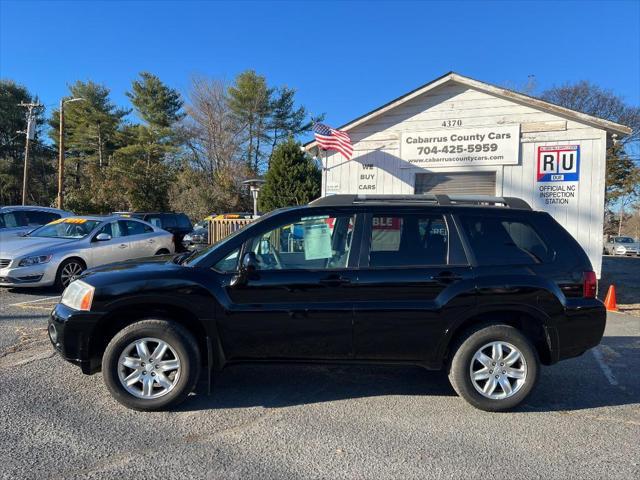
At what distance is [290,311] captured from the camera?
3801 millimetres

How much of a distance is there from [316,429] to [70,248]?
740 cm

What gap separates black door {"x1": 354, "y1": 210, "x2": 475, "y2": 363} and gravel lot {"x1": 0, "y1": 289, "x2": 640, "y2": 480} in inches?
22.0

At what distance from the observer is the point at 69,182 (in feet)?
149

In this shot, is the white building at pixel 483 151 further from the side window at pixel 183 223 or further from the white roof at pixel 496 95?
the side window at pixel 183 223

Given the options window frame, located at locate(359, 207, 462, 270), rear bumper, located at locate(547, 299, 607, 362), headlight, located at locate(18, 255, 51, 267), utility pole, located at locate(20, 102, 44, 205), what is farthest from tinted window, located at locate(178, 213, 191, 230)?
utility pole, located at locate(20, 102, 44, 205)

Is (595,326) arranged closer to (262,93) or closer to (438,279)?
(438,279)

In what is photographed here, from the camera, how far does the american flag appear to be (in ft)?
35.7

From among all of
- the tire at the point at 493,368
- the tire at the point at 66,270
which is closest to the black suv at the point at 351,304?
the tire at the point at 493,368

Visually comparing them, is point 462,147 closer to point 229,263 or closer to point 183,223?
point 229,263

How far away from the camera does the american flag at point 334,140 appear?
35.7ft

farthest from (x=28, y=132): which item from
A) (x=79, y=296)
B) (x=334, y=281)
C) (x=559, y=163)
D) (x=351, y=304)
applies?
(x=351, y=304)

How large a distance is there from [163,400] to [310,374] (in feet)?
5.11

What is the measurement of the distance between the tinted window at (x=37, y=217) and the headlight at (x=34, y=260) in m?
4.48

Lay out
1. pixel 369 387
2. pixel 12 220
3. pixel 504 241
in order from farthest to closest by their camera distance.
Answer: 1. pixel 12 220
2. pixel 369 387
3. pixel 504 241
